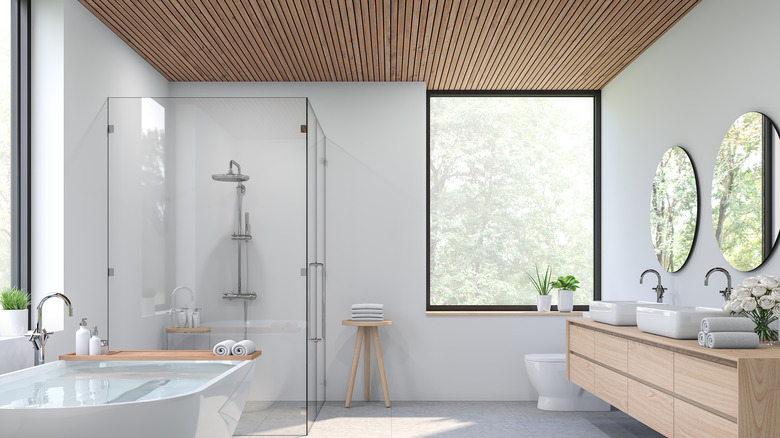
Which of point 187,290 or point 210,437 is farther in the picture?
point 187,290

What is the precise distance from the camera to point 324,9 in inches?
149

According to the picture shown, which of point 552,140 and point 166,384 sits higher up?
point 552,140

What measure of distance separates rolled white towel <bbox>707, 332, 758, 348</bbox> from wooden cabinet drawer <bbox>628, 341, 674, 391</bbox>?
0.33 m

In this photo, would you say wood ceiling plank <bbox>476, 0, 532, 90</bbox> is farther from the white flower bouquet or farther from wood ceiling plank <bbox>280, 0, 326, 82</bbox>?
the white flower bouquet

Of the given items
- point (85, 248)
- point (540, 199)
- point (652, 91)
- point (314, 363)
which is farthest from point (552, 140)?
point (85, 248)

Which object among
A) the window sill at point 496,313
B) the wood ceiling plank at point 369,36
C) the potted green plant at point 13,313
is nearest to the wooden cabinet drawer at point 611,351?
the window sill at point 496,313

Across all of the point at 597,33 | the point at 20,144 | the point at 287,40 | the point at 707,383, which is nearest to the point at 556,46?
the point at 597,33

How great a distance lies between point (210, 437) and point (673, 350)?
2.17m

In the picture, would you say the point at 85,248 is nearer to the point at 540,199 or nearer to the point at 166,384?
the point at 166,384

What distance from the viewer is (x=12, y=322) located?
10.5ft

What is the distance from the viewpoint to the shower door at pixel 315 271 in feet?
13.8

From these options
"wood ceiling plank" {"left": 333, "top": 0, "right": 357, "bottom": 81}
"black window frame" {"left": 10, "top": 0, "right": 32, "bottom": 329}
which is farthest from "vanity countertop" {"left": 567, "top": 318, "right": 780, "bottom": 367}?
"black window frame" {"left": 10, "top": 0, "right": 32, "bottom": 329}

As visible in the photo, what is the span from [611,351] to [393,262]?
6.86 ft

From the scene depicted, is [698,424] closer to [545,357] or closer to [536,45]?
[545,357]
